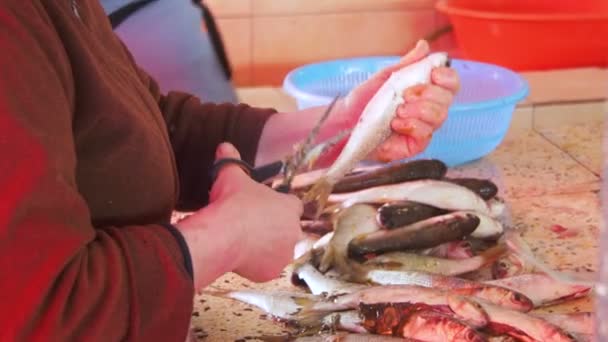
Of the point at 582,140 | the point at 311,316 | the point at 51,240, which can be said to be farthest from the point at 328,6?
the point at 51,240

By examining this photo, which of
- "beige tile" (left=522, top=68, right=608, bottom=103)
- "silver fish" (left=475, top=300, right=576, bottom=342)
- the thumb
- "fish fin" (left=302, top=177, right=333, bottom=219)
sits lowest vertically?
"beige tile" (left=522, top=68, right=608, bottom=103)

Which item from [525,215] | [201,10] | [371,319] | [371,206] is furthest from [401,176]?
[201,10]

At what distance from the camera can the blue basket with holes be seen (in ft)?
4.56

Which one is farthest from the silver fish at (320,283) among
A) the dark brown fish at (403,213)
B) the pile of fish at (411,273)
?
the dark brown fish at (403,213)

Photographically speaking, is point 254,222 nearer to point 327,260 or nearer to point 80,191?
point 80,191

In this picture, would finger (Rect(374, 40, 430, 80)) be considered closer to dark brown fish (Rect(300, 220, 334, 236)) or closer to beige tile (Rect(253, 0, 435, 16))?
dark brown fish (Rect(300, 220, 334, 236))

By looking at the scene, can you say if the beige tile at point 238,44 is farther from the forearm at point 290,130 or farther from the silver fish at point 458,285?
the silver fish at point 458,285

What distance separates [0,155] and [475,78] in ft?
3.77

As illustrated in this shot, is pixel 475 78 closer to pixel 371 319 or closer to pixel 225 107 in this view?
pixel 225 107

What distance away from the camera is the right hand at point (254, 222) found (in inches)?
28.3

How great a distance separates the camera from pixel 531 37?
6.06ft

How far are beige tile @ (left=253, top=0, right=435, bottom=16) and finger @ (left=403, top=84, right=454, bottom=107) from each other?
3.78 feet

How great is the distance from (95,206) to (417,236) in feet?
1.43

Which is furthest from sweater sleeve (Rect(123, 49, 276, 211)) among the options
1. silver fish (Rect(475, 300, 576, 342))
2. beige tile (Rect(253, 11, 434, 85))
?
beige tile (Rect(253, 11, 434, 85))
